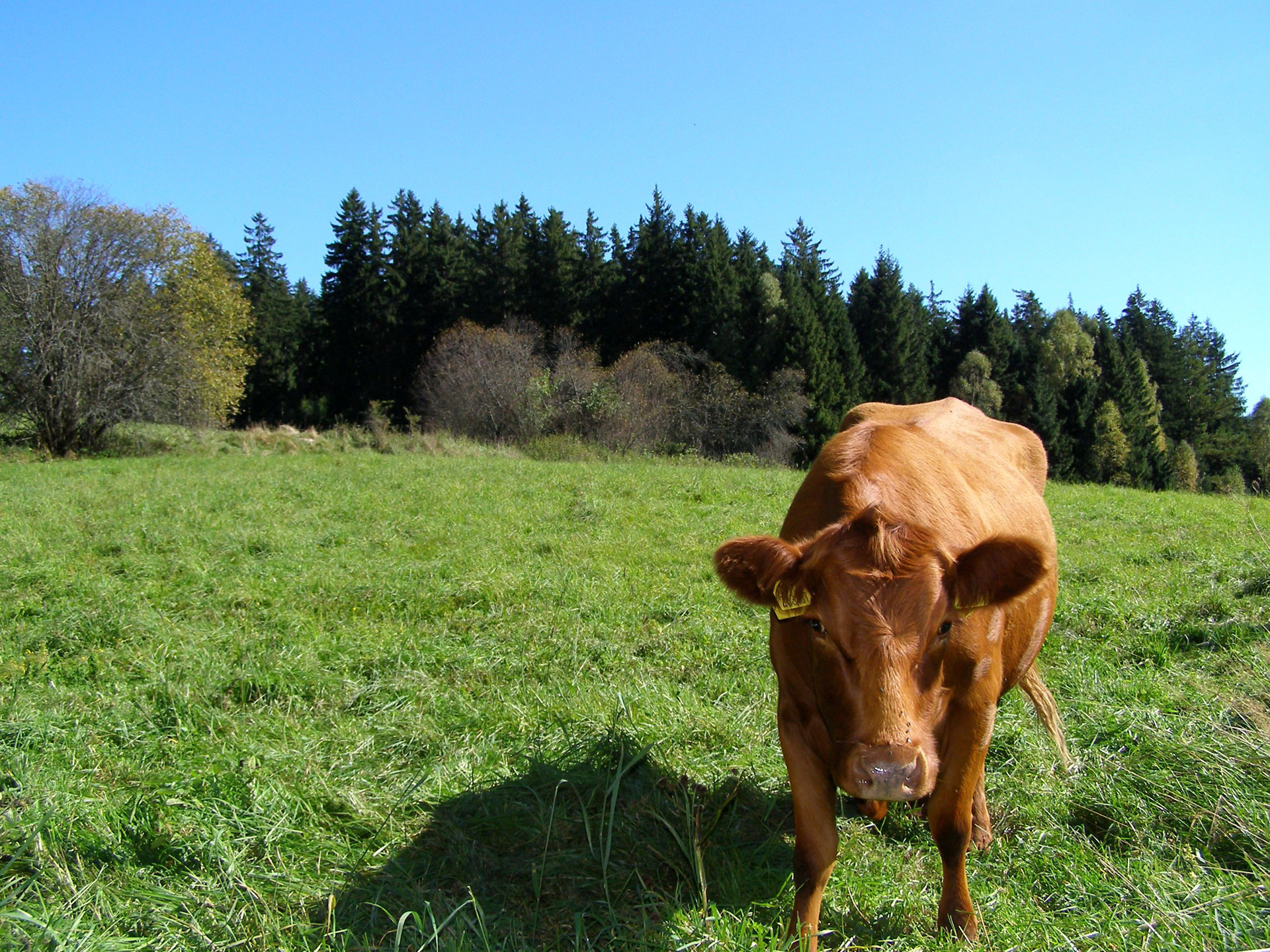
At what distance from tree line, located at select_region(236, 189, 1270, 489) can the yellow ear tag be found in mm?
34102

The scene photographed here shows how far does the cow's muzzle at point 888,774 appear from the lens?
235cm

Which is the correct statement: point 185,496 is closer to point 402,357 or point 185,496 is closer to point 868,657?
point 868,657

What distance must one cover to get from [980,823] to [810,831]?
1.17m

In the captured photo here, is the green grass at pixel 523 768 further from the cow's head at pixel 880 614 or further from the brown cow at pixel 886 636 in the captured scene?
the cow's head at pixel 880 614

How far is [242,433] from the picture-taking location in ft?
86.5

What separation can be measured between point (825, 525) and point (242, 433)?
1062 inches

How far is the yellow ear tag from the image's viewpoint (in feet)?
8.91

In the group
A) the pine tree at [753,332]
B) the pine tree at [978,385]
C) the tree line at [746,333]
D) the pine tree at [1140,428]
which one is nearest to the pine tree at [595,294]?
the tree line at [746,333]

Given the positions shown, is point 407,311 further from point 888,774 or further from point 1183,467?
point 888,774

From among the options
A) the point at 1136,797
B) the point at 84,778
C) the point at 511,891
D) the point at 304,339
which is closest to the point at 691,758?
the point at 511,891

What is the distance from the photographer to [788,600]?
2.74m

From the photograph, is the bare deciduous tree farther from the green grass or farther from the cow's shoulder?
the cow's shoulder

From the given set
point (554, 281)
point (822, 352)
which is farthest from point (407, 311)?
point (822, 352)

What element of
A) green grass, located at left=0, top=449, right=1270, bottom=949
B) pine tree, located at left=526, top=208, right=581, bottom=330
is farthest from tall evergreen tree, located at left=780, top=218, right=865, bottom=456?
green grass, located at left=0, top=449, right=1270, bottom=949
